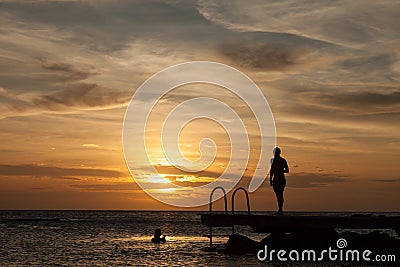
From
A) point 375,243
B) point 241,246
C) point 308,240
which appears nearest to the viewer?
point 308,240

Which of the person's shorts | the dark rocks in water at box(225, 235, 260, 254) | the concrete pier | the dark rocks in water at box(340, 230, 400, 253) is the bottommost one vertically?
the dark rocks in water at box(225, 235, 260, 254)

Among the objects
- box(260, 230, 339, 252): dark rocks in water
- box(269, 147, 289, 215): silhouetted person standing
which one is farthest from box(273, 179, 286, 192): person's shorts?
box(260, 230, 339, 252): dark rocks in water

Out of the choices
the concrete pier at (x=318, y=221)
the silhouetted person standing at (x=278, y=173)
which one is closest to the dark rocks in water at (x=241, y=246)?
the concrete pier at (x=318, y=221)

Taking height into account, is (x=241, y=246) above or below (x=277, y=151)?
below

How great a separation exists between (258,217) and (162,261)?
44.2 feet

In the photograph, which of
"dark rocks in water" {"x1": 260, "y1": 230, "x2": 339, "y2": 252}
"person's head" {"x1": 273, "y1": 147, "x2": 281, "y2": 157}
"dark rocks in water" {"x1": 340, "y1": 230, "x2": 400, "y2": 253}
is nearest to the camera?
"person's head" {"x1": 273, "y1": 147, "x2": 281, "y2": 157}

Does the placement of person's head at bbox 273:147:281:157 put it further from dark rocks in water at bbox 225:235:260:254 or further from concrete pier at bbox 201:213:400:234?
dark rocks in water at bbox 225:235:260:254

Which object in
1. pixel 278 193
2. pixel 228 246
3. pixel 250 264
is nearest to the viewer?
pixel 278 193

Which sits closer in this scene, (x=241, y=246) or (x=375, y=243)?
(x=375, y=243)

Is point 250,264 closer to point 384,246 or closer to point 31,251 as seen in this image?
point 384,246

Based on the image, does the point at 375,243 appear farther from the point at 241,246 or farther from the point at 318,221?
the point at 241,246

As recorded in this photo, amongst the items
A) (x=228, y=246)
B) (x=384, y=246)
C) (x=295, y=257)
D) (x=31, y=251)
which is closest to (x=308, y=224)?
(x=295, y=257)

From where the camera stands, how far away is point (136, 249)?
5322 cm

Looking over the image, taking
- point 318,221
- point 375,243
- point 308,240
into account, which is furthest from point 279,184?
point 375,243
